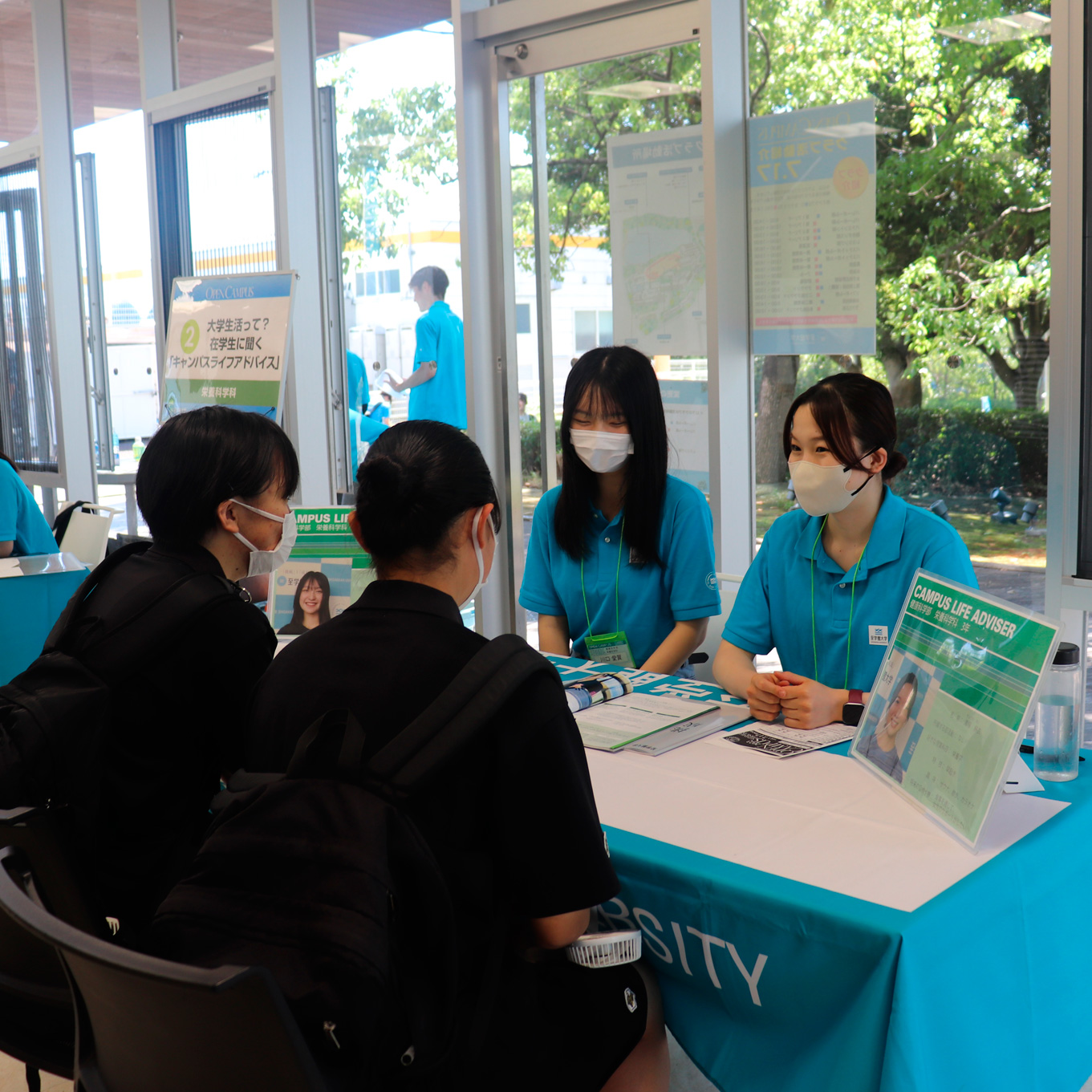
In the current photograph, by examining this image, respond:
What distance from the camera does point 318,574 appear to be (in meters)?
2.77

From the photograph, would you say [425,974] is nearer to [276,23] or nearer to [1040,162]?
[1040,162]

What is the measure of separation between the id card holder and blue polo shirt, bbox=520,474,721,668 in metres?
0.07

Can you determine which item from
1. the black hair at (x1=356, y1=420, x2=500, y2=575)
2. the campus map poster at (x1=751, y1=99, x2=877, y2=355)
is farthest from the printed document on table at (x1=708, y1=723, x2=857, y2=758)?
the campus map poster at (x1=751, y1=99, x2=877, y2=355)

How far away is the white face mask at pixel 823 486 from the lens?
2.12 m

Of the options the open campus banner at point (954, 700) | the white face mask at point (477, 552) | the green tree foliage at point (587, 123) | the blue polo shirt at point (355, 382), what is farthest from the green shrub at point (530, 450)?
the white face mask at point (477, 552)

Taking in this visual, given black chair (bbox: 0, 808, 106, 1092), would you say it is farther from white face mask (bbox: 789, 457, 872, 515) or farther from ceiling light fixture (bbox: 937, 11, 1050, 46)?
ceiling light fixture (bbox: 937, 11, 1050, 46)

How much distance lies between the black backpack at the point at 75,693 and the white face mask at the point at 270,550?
0.76 ft

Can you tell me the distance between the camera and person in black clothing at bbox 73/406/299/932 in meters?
1.59

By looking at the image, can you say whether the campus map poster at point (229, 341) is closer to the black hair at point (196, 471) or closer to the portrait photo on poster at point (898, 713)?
the black hair at point (196, 471)

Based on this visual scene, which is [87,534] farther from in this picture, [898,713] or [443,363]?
[898,713]

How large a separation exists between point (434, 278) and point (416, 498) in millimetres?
2944

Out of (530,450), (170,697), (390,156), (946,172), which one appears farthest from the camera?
(390,156)

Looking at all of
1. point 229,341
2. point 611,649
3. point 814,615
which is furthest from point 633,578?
point 229,341

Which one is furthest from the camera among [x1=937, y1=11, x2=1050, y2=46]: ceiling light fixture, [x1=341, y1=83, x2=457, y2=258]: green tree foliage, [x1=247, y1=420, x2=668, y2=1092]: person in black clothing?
[x1=341, y1=83, x2=457, y2=258]: green tree foliage
